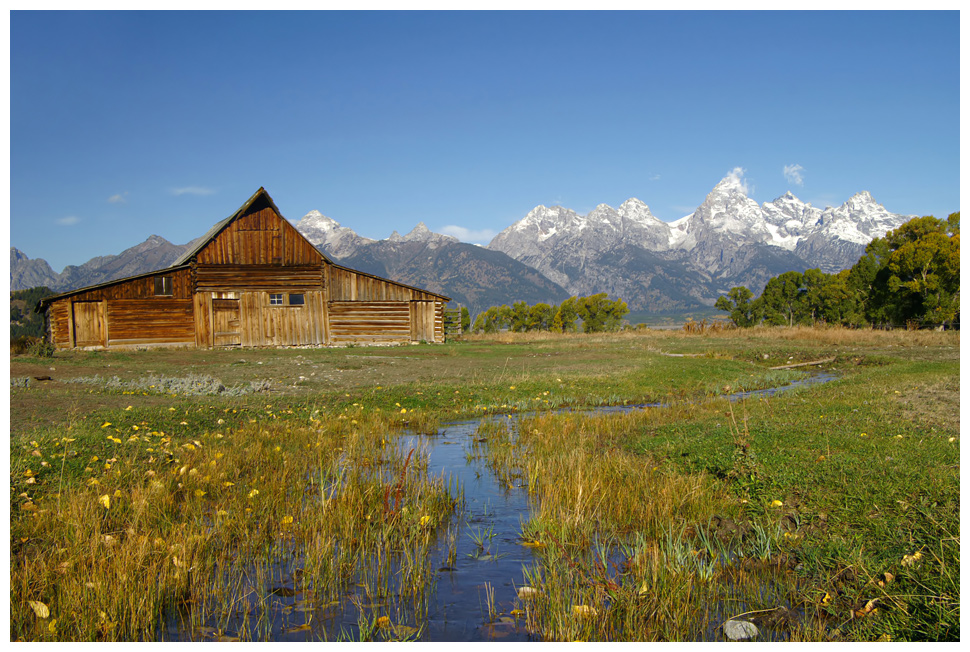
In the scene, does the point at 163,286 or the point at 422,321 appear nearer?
the point at 163,286

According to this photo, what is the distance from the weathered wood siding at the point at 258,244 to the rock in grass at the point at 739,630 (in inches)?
1566

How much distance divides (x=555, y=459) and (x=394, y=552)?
4147 millimetres

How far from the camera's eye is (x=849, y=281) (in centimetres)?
6375

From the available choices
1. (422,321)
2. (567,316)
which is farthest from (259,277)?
(567,316)

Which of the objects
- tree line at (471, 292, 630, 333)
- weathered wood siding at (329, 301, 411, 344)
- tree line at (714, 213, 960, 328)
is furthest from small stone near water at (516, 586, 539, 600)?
tree line at (471, 292, 630, 333)

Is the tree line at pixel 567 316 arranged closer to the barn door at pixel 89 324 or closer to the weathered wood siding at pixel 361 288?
the weathered wood siding at pixel 361 288

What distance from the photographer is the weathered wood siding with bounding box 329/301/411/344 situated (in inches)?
1666

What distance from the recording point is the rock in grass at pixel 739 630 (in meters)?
4.77

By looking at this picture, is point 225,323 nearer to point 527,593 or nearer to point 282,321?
point 282,321

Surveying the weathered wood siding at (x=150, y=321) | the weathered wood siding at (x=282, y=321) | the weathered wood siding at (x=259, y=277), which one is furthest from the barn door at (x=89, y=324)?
the weathered wood siding at (x=282, y=321)

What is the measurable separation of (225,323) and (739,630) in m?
39.9

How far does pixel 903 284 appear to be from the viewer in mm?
50281

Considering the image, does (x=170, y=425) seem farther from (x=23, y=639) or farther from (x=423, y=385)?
(x=423, y=385)

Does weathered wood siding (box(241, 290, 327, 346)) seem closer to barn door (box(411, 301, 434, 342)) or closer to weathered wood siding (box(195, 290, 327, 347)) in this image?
weathered wood siding (box(195, 290, 327, 347))
